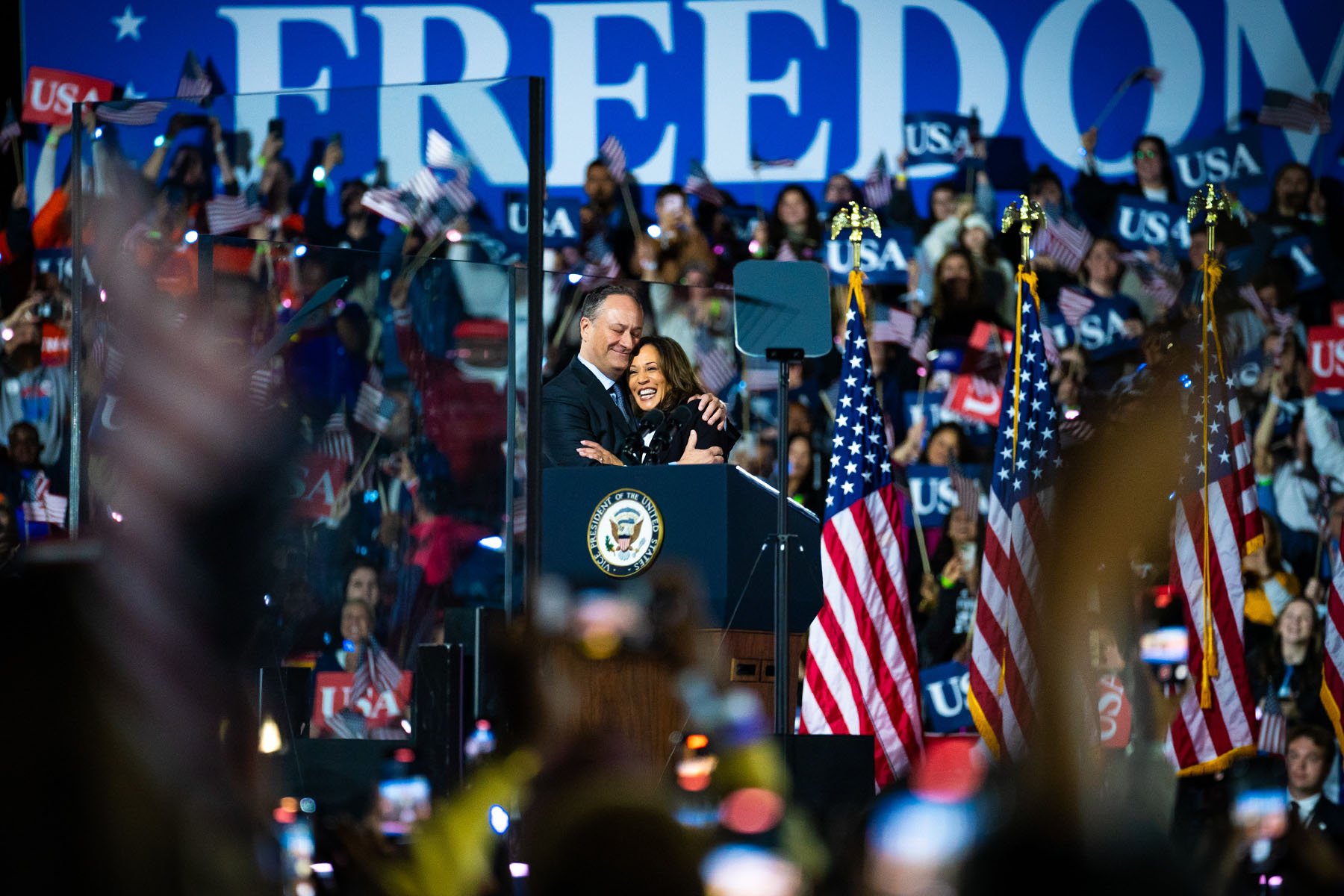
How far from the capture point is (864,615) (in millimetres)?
7445

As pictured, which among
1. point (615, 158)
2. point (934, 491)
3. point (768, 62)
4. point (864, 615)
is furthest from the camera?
point (768, 62)

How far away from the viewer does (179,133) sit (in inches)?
188

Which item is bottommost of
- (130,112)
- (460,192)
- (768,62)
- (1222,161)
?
(460,192)

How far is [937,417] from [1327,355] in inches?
80.3

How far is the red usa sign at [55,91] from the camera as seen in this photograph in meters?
10.6

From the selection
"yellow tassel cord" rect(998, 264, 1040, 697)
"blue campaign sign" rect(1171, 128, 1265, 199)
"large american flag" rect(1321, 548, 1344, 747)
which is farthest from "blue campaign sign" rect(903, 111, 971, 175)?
"large american flag" rect(1321, 548, 1344, 747)

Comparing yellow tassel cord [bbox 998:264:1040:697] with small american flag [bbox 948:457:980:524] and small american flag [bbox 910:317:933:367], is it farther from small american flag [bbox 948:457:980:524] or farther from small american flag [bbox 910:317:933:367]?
small american flag [bbox 910:317:933:367]

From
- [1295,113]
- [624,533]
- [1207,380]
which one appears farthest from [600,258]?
[624,533]

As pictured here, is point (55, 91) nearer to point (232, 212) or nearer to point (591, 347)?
point (591, 347)

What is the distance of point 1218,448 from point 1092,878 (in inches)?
243

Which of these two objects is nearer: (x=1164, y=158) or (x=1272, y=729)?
(x=1272, y=729)

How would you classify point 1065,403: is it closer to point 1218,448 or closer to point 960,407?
point 960,407

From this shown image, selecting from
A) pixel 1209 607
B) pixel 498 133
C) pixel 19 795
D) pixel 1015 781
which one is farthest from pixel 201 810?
pixel 1209 607

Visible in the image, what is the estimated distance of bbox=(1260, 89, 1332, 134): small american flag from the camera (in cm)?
1016
